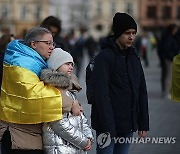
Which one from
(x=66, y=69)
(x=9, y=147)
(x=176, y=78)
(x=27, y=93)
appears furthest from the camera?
(x=176, y=78)

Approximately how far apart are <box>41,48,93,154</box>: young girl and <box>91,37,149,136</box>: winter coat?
593 millimetres

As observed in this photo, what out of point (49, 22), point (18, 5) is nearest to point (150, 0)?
point (18, 5)

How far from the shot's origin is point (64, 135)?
4.98 m

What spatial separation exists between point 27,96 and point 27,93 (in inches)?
1.0

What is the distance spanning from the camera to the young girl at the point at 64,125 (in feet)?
16.3

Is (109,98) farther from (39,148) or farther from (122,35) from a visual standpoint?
(39,148)

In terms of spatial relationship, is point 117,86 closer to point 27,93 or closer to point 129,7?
point 27,93

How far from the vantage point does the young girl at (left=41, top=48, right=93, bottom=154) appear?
195 inches

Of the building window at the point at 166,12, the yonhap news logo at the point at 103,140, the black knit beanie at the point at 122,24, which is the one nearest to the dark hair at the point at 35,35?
the black knit beanie at the point at 122,24

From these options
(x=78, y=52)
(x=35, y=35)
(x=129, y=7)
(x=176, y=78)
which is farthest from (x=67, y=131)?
(x=129, y=7)

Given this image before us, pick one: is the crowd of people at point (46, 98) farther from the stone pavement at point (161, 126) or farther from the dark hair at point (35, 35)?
the stone pavement at point (161, 126)

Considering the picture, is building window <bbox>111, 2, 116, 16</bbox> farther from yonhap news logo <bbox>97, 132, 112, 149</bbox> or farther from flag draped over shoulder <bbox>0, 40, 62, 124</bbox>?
flag draped over shoulder <bbox>0, 40, 62, 124</bbox>

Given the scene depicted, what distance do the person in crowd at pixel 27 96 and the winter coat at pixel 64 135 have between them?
0.24ft

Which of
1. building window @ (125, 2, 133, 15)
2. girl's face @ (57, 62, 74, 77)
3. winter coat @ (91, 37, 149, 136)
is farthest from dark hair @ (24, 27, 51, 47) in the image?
building window @ (125, 2, 133, 15)
